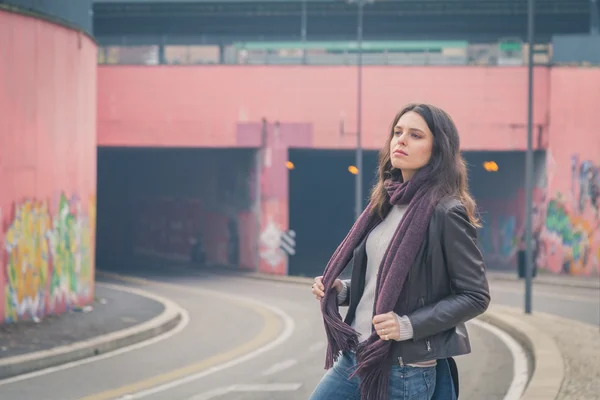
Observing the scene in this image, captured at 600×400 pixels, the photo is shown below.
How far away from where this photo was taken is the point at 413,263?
4051 millimetres

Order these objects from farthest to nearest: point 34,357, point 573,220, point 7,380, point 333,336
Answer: point 573,220, point 34,357, point 7,380, point 333,336

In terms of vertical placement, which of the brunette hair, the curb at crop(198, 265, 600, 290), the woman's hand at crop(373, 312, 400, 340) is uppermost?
the brunette hair

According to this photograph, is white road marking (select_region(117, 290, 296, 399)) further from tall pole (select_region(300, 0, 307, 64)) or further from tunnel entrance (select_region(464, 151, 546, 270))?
tunnel entrance (select_region(464, 151, 546, 270))

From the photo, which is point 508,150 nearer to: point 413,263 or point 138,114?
point 138,114

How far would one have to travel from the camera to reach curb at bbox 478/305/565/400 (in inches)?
379

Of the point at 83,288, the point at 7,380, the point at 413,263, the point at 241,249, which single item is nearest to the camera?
the point at 413,263

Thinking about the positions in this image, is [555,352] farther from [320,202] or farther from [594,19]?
[320,202]

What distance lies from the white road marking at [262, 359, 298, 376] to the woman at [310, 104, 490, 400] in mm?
8041

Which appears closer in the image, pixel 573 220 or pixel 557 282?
pixel 557 282

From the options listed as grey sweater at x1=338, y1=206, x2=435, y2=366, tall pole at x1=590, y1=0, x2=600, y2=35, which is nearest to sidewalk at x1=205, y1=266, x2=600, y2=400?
grey sweater at x1=338, y1=206, x2=435, y2=366

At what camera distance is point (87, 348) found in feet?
45.1

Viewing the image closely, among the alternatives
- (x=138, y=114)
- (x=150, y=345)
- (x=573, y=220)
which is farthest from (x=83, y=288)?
(x=573, y=220)

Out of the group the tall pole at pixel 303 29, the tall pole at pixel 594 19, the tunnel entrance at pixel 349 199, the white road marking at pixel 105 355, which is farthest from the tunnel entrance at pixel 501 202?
the white road marking at pixel 105 355

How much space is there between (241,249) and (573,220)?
10.9 meters
